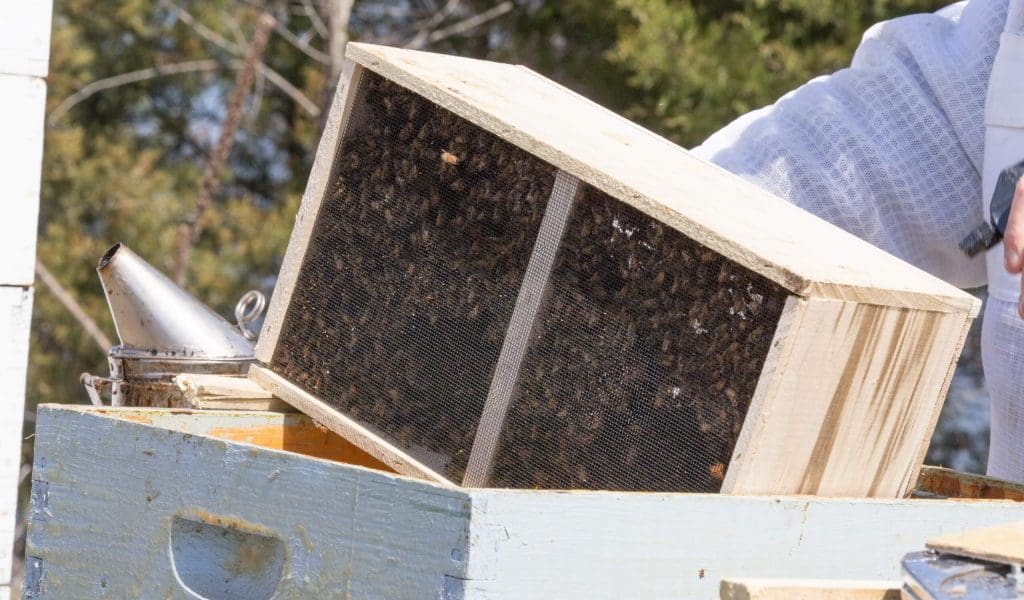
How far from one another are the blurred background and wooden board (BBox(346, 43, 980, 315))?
16.8 feet

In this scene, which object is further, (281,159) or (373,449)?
(281,159)

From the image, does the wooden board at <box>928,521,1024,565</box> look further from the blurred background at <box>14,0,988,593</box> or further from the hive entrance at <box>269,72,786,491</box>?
the blurred background at <box>14,0,988,593</box>

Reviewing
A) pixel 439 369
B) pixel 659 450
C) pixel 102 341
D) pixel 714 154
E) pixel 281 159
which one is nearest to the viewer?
pixel 659 450

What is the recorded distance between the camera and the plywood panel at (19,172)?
1682 mm

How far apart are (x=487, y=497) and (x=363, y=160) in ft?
1.90

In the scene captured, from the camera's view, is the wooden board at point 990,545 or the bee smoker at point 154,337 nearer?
the wooden board at point 990,545

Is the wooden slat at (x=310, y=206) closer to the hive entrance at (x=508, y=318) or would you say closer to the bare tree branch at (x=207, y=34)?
the hive entrance at (x=508, y=318)

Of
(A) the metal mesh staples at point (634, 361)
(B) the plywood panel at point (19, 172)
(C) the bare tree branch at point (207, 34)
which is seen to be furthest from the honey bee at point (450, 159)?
(C) the bare tree branch at point (207, 34)

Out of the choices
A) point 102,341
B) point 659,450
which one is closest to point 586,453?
point 659,450

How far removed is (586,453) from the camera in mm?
1200

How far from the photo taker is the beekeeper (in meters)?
1.66

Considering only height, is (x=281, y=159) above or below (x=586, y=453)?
Answer: below

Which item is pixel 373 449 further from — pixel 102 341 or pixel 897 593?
pixel 102 341

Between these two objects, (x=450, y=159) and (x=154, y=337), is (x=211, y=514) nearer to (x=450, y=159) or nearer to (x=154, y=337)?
(x=450, y=159)
